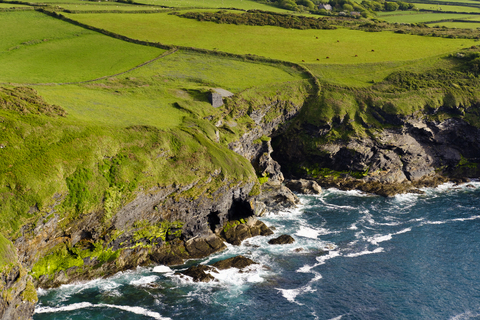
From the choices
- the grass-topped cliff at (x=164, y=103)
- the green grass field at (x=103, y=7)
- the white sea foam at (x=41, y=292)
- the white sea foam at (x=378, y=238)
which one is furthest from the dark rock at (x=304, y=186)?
the green grass field at (x=103, y=7)

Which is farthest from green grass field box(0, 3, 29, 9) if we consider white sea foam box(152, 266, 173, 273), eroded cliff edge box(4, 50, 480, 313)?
white sea foam box(152, 266, 173, 273)

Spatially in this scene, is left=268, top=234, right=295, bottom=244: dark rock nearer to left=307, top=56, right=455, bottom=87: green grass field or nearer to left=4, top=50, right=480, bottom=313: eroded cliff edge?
left=4, top=50, right=480, bottom=313: eroded cliff edge

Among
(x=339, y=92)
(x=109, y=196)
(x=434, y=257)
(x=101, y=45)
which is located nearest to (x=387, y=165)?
(x=339, y=92)

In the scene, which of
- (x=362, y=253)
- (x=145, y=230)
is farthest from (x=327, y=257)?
(x=145, y=230)

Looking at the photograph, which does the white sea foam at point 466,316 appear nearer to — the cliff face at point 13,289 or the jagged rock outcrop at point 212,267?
the jagged rock outcrop at point 212,267

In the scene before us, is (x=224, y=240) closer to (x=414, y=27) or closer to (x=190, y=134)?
(x=190, y=134)

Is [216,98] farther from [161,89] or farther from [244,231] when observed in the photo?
[244,231]
